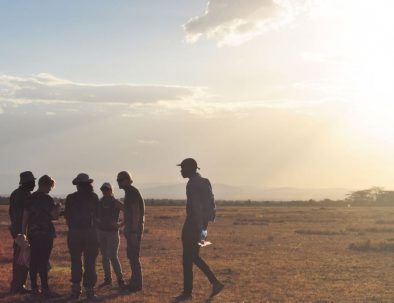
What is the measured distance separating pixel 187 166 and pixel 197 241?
1430 millimetres

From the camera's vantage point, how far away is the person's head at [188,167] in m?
11.0

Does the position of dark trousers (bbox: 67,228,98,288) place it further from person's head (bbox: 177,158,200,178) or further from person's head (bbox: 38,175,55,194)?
person's head (bbox: 177,158,200,178)

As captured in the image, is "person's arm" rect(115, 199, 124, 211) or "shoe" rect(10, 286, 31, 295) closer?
"shoe" rect(10, 286, 31, 295)

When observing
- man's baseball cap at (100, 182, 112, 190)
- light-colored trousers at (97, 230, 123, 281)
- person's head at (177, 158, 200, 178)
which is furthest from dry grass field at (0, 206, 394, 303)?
person's head at (177, 158, 200, 178)

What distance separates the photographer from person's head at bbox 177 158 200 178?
35.9 ft

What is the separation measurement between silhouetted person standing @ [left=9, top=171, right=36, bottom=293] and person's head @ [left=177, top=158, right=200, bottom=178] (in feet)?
9.64

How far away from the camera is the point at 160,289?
12.6m

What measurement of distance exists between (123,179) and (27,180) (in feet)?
6.05

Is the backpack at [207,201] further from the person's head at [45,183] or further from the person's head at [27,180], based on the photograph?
the person's head at [27,180]

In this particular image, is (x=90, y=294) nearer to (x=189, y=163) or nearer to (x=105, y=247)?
(x=105, y=247)

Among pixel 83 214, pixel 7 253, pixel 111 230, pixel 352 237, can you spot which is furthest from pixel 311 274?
pixel 352 237

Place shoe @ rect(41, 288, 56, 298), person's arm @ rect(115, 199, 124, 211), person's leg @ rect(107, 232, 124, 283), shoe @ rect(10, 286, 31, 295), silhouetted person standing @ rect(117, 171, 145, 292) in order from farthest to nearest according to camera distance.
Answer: person's leg @ rect(107, 232, 124, 283), person's arm @ rect(115, 199, 124, 211), shoe @ rect(10, 286, 31, 295), silhouetted person standing @ rect(117, 171, 145, 292), shoe @ rect(41, 288, 56, 298)

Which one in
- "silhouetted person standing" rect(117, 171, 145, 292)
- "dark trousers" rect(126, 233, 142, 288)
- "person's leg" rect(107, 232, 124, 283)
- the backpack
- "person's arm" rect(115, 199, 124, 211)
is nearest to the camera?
the backpack

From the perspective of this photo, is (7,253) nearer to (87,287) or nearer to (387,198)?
(87,287)
